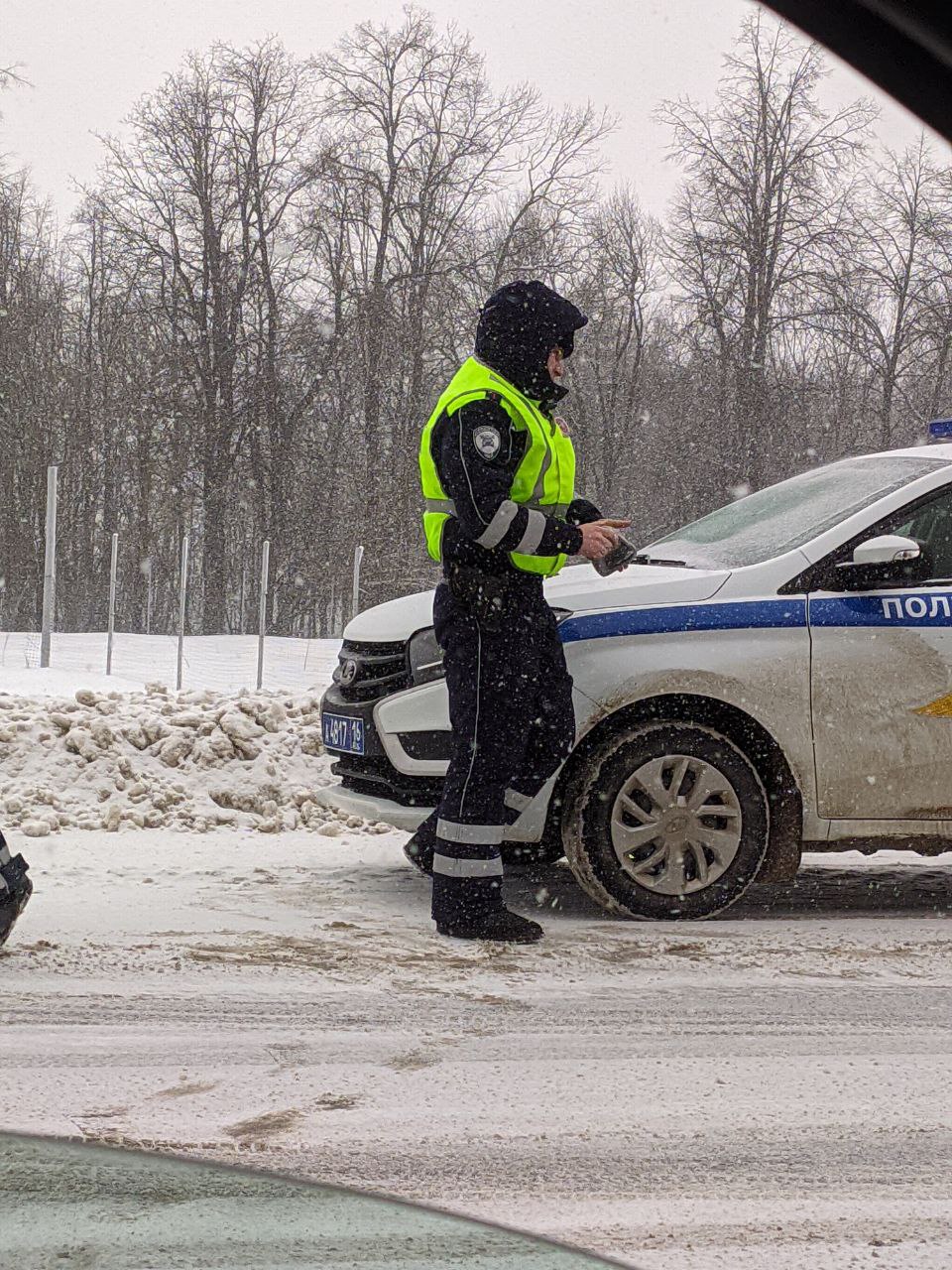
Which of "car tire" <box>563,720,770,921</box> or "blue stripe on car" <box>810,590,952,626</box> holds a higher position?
"blue stripe on car" <box>810,590,952,626</box>

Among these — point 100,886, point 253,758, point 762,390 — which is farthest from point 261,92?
point 100,886

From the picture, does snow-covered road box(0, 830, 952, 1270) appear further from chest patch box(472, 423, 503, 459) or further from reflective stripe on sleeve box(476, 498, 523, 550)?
chest patch box(472, 423, 503, 459)

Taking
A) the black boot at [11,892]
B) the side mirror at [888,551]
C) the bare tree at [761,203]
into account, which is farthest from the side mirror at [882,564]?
the bare tree at [761,203]

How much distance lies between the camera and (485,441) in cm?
450

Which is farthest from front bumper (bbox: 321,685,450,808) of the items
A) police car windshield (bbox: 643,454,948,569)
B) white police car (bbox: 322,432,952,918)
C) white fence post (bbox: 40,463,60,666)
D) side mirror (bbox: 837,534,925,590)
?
white fence post (bbox: 40,463,60,666)

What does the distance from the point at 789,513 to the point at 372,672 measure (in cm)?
172

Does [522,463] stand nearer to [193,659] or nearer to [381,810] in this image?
[381,810]

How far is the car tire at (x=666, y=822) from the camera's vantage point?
15.9 ft

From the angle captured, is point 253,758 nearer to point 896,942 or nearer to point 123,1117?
point 896,942

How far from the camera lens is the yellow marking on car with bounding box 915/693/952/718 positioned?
4926 millimetres

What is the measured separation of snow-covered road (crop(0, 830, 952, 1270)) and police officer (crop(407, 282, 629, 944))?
12.4 inches

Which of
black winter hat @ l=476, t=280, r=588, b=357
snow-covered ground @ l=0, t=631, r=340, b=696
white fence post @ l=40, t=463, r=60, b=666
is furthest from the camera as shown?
snow-covered ground @ l=0, t=631, r=340, b=696

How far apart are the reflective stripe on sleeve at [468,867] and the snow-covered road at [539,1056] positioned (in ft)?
0.79

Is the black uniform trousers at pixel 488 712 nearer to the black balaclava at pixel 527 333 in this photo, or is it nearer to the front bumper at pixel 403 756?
the front bumper at pixel 403 756
